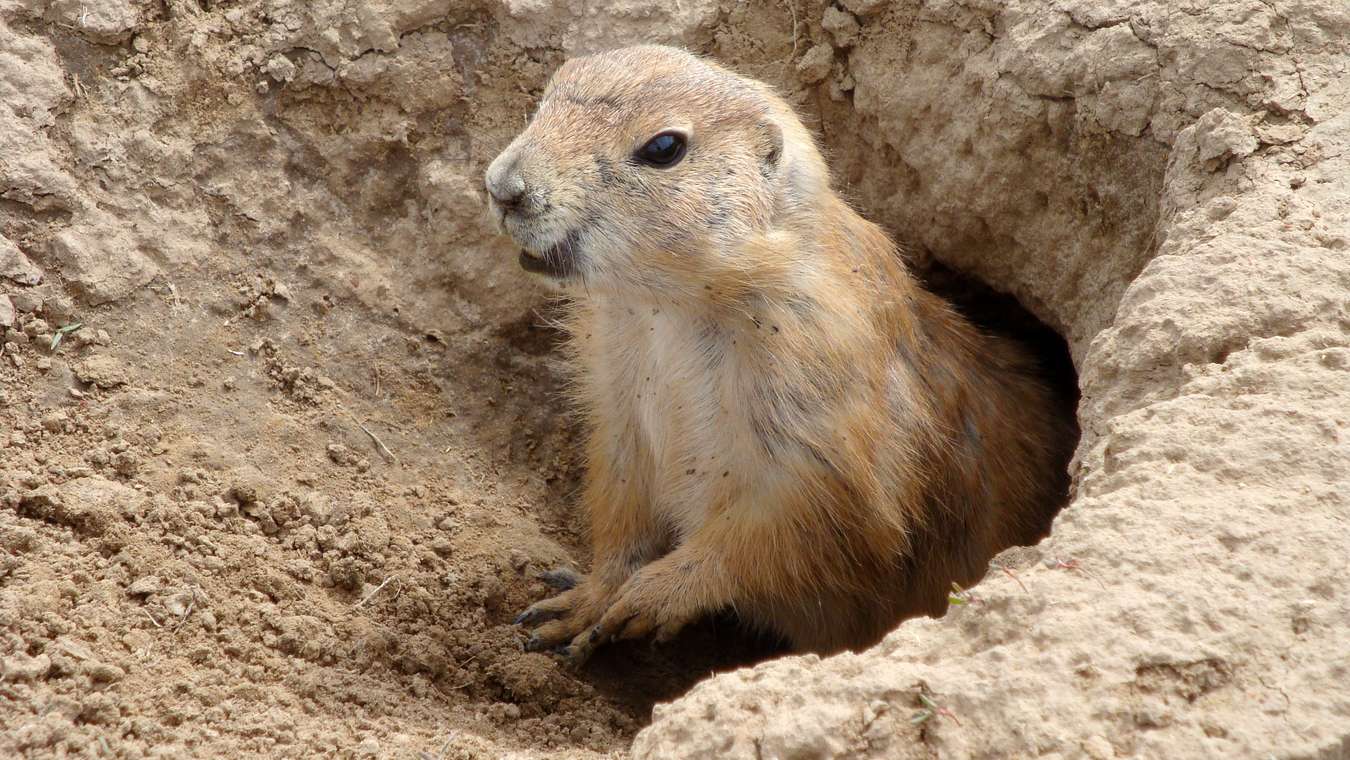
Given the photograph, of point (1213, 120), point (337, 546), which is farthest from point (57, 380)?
point (1213, 120)

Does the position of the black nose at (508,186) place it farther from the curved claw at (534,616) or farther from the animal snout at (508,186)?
the curved claw at (534,616)

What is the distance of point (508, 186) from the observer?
466 centimetres

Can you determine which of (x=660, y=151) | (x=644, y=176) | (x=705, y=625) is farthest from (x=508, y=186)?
(x=705, y=625)

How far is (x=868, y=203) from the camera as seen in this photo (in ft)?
24.2

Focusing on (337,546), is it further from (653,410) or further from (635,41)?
(635,41)

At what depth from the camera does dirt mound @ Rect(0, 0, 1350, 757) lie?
325 cm

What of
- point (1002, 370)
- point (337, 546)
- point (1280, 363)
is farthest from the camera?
point (1002, 370)

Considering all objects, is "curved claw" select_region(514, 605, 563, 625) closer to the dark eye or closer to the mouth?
the mouth

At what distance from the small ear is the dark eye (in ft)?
1.57

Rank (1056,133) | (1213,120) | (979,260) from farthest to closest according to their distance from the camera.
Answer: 1. (979,260)
2. (1056,133)
3. (1213,120)

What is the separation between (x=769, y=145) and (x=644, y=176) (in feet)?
2.35

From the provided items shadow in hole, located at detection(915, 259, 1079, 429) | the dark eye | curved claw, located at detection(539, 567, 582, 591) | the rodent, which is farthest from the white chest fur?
shadow in hole, located at detection(915, 259, 1079, 429)

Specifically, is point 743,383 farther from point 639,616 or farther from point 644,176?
point 639,616

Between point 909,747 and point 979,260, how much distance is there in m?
4.53
